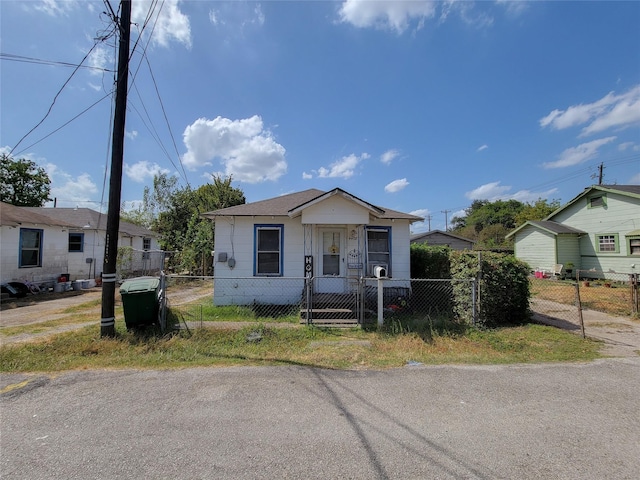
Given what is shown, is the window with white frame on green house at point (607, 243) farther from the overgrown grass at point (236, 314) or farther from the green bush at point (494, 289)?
the overgrown grass at point (236, 314)

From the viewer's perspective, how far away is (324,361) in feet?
15.9

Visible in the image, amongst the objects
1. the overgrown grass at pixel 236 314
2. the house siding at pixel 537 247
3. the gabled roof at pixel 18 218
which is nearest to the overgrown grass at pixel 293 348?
the overgrown grass at pixel 236 314

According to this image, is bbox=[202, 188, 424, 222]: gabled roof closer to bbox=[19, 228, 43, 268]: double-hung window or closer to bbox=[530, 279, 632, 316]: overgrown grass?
bbox=[530, 279, 632, 316]: overgrown grass

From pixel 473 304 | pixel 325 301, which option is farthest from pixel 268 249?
pixel 473 304

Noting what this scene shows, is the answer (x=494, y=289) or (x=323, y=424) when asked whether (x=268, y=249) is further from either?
(x=323, y=424)

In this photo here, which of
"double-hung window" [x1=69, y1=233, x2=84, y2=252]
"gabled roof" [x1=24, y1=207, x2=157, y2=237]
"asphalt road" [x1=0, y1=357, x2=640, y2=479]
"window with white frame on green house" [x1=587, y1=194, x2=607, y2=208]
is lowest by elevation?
"asphalt road" [x1=0, y1=357, x2=640, y2=479]

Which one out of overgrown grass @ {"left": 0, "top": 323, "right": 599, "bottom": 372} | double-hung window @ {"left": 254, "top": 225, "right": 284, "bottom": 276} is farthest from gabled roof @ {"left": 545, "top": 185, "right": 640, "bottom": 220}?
double-hung window @ {"left": 254, "top": 225, "right": 284, "bottom": 276}

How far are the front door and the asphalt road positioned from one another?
4.83 m

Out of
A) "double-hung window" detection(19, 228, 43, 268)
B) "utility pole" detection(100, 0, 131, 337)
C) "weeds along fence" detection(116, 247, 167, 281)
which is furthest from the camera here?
"weeds along fence" detection(116, 247, 167, 281)

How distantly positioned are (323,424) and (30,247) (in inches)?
649

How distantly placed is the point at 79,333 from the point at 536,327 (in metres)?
10.4

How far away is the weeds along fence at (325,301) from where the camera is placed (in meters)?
7.62

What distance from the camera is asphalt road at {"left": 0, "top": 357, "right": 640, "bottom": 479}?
2.37 m

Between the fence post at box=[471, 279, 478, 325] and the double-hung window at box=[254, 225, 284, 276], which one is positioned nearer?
the fence post at box=[471, 279, 478, 325]
